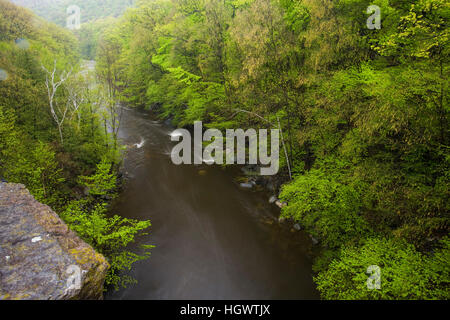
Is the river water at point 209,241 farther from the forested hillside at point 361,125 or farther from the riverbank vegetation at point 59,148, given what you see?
the forested hillside at point 361,125

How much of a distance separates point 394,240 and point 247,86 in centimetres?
919

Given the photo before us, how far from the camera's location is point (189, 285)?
8.98 m

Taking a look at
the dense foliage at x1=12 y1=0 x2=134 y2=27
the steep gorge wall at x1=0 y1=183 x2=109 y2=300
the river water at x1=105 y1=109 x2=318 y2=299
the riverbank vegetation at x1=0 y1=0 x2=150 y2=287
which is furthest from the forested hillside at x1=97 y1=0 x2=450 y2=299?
the dense foliage at x1=12 y1=0 x2=134 y2=27

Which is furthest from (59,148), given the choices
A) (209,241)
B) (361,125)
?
(361,125)

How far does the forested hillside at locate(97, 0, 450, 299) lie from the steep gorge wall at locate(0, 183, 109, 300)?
641 centimetres

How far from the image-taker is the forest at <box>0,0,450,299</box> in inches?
264

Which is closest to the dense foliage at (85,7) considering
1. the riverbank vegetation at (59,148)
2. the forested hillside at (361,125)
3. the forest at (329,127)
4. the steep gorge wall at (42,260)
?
the riverbank vegetation at (59,148)

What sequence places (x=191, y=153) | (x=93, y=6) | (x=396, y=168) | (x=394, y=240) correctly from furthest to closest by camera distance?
(x=93, y=6), (x=191, y=153), (x=396, y=168), (x=394, y=240)

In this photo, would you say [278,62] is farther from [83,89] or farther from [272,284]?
[83,89]

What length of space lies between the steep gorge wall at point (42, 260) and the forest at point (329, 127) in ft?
4.01

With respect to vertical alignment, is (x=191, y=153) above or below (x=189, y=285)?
above

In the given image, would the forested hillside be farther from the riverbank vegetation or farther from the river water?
the riverbank vegetation

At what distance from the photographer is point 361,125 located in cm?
797

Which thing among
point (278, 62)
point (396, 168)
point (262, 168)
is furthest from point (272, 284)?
point (278, 62)
